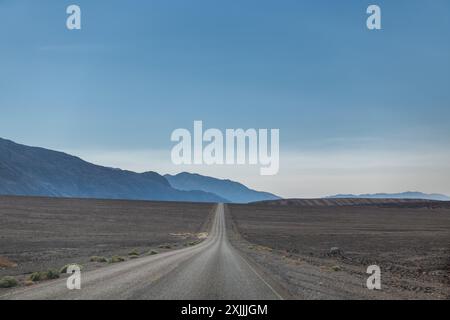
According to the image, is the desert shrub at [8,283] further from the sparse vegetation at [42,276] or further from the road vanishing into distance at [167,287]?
the road vanishing into distance at [167,287]

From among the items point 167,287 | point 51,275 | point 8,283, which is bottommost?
point 51,275

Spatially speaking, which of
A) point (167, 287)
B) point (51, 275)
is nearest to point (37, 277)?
point (51, 275)

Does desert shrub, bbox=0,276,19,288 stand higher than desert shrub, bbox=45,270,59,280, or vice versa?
desert shrub, bbox=0,276,19,288

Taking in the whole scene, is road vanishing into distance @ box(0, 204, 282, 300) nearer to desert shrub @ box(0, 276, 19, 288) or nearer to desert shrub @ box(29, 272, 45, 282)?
desert shrub @ box(0, 276, 19, 288)

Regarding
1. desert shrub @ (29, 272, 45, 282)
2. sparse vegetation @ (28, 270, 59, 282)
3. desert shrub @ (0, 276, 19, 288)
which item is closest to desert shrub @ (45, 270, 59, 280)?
sparse vegetation @ (28, 270, 59, 282)

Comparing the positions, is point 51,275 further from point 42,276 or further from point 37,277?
point 37,277

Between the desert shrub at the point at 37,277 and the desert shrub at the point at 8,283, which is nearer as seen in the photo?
the desert shrub at the point at 8,283

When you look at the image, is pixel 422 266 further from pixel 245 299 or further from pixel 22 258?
pixel 22 258

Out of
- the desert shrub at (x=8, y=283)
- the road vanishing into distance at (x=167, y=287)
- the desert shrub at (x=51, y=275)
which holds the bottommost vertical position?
the desert shrub at (x=51, y=275)

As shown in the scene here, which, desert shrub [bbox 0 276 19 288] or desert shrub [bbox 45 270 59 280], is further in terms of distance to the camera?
desert shrub [bbox 45 270 59 280]

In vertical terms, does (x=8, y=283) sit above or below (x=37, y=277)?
above

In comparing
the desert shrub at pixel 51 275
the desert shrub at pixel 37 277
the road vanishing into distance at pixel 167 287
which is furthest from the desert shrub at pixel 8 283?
the desert shrub at pixel 51 275
